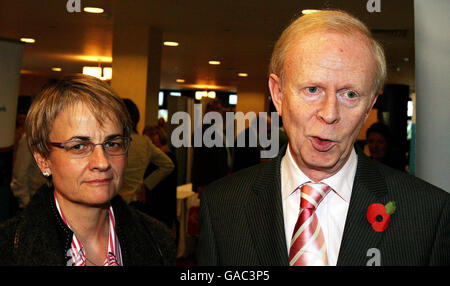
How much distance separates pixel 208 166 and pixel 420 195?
351 centimetres

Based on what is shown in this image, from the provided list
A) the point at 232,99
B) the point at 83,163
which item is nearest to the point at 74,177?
the point at 83,163

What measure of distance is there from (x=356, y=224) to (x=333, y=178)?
13 centimetres

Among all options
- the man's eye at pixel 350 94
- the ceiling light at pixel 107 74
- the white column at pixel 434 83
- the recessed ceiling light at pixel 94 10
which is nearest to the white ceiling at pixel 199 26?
the recessed ceiling light at pixel 94 10

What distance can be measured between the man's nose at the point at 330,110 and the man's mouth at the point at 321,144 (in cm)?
5

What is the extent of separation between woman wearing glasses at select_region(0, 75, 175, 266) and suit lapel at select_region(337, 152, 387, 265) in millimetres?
600

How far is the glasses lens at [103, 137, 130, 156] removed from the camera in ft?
4.85

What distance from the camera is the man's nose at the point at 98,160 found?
1437 mm

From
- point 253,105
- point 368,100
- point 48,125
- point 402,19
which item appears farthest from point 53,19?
point 253,105

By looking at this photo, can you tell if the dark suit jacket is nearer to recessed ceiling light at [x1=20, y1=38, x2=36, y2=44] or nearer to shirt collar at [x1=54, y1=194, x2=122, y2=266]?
shirt collar at [x1=54, y1=194, x2=122, y2=266]

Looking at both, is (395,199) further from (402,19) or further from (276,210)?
(402,19)

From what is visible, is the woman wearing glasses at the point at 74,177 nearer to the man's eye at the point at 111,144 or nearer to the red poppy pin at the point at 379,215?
the man's eye at the point at 111,144

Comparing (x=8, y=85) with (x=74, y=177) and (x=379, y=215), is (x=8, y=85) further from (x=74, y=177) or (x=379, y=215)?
(x=379, y=215)
